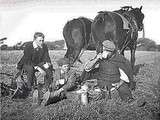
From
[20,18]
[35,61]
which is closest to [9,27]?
[20,18]

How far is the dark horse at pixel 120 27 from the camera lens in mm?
3689

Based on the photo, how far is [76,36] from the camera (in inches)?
149

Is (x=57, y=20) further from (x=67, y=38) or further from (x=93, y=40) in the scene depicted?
(x=93, y=40)

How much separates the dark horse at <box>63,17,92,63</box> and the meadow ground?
0.07 m

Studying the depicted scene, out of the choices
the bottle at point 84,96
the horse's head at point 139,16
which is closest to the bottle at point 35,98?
the bottle at point 84,96

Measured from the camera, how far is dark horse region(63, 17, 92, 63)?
3.75 metres

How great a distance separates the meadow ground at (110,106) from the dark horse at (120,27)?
105 millimetres

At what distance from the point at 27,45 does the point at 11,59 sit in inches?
9.3

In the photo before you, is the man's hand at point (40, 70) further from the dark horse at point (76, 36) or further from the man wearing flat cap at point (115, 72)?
the man wearing flat cap at point (115, 72)

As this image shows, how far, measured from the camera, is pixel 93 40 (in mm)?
3709

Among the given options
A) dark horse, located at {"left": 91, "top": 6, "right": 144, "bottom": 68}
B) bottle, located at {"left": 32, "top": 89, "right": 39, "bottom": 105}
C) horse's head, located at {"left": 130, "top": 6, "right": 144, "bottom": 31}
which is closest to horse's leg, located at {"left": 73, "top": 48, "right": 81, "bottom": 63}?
dark horse, located at {"left": 91, "top": 6, "right": 144, "bottom": 68}

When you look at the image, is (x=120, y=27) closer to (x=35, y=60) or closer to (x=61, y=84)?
(x=61, y=84)

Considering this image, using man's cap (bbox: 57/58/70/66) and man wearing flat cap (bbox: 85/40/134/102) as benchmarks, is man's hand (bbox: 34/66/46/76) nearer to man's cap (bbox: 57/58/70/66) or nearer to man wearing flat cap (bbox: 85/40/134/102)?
man's cap (bbox: 57/58/70/66)

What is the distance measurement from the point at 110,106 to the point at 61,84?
53 centimetres
